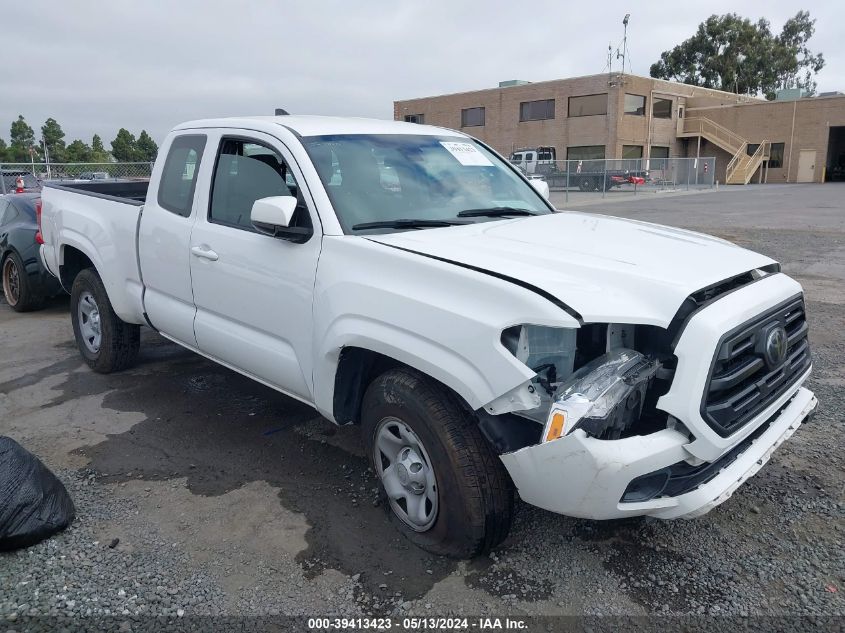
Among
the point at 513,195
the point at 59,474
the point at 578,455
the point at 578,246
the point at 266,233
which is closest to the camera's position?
the point at 578,455

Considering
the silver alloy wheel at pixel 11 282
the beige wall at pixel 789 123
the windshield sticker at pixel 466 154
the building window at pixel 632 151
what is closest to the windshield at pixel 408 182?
the windshield sticker at pixel 466 154

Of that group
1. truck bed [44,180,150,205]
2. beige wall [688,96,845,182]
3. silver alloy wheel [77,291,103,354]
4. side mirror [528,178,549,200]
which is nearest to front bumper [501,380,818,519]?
side mirror [528,178,549,200]

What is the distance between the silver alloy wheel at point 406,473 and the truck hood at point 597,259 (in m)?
0.83

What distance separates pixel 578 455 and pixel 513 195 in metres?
2.32

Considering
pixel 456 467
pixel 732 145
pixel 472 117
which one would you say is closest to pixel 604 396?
pixel 456 467

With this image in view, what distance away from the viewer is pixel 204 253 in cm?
406

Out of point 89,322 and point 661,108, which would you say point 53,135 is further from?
point 89,322

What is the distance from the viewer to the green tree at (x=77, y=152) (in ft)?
184

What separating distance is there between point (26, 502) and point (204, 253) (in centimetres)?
163

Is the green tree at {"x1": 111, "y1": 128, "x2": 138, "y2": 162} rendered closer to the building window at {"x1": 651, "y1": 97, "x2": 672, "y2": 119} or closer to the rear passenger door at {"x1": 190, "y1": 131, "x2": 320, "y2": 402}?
the building window at {"x1": 651, "y1": 97, "x2": 672, "y2": 119}

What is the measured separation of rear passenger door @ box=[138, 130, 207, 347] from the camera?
4.34m

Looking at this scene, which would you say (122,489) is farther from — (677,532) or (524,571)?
(677,532)

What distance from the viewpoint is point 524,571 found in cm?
299

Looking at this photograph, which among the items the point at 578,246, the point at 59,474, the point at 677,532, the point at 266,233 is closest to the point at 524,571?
the point at 677,532
